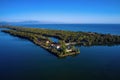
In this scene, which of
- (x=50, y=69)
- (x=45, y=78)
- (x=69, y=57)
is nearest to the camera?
(x=45, y=78)

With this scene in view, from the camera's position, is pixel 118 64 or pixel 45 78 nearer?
pixel 45 78

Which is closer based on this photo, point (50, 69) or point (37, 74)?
point (37, 74)

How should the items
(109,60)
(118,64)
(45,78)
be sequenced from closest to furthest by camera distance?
1. (45,78)
2. (118,64)
3. (109,60)

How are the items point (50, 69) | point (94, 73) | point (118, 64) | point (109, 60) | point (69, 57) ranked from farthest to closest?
point (69, 57) < point (109, 60) < point (118, 64) < point (50, 69) < point (94, 73)

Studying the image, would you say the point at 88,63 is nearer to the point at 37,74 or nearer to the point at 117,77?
the point at 117,77

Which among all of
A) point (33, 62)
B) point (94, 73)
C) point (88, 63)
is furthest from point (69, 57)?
point (94, 73)

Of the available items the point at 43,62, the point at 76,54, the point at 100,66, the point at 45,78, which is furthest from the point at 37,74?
the point at 76,54

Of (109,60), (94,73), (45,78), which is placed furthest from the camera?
(109,60)

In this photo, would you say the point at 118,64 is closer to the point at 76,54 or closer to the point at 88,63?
the point at 88,63
